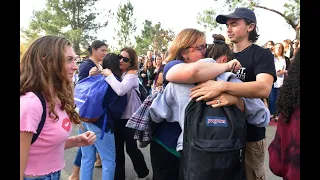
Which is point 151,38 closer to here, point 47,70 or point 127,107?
point 127,107

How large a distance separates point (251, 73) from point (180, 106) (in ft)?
2.10

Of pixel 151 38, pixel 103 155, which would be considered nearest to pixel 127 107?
pixel 103 155

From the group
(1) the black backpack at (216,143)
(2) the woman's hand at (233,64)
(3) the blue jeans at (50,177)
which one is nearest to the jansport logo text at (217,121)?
(1) the black backpack at (216,143)

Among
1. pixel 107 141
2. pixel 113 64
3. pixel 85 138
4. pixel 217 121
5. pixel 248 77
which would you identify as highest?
pixel 113 64

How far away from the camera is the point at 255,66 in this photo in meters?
1.92

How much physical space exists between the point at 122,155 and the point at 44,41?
5.78 ft

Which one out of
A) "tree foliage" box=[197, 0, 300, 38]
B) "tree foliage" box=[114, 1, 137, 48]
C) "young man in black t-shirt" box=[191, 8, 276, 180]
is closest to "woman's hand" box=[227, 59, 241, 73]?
"young man in black t-shirt" box=[191, 8, 276, 180]

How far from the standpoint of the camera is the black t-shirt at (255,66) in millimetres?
1859

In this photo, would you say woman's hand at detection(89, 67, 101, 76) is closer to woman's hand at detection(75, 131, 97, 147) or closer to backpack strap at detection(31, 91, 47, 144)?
woman's hand at detection(75, 131, 97, 147)

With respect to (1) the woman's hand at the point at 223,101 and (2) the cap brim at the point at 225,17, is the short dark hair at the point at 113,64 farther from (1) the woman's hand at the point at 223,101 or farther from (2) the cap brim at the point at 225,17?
(1) the woman's hand at the point at 223,101

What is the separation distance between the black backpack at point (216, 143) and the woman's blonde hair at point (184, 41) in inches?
20.3
